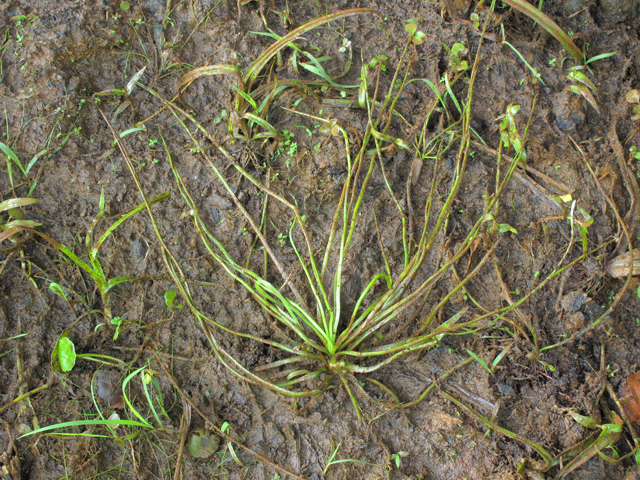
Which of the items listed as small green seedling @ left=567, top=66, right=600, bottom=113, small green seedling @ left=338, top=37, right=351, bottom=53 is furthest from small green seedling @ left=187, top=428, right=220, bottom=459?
small green seedling @ left=567, top=66, right=600, bottom=113

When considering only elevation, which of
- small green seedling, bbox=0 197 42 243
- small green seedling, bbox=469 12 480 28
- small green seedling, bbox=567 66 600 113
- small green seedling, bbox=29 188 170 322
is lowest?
small green seedling, bbox=29 188 170 322

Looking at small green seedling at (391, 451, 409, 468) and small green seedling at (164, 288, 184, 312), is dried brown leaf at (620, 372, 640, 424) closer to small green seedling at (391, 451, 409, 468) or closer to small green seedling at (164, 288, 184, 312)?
small green seedling at (391, 451, 409, 468)

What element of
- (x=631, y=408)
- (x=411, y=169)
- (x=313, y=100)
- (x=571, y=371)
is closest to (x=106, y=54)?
(x=313, y=100)

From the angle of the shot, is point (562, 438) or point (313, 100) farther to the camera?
point (313, 100)

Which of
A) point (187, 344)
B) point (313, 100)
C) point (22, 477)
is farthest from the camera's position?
point (313, 100)

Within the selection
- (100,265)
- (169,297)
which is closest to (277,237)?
(169,297)

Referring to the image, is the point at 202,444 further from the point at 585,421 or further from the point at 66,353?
the point at 585,421

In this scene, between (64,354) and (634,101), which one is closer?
(64,354)

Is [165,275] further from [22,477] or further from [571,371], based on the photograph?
[571,371]

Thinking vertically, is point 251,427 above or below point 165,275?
below
